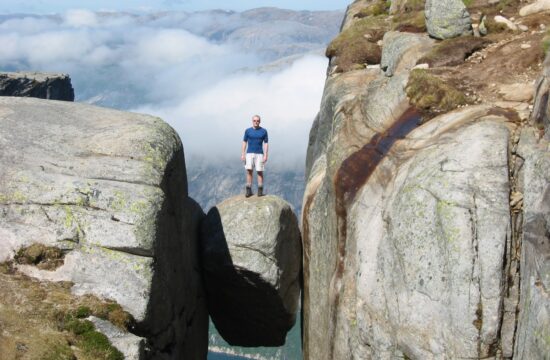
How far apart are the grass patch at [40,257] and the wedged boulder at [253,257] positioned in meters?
11.3

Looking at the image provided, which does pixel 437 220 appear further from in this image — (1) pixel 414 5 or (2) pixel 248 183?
(1) pixel 414 5

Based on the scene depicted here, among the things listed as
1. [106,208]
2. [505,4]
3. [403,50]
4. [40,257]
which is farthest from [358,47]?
[40,257]

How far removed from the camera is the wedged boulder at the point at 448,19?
37344 mm

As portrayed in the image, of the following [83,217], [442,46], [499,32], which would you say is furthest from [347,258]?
[499,32]

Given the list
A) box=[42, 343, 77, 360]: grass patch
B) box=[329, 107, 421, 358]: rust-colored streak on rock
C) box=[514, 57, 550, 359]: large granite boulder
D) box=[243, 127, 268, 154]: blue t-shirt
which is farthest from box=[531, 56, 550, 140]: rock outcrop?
box=[42, 343, 77, 360]: grass patch

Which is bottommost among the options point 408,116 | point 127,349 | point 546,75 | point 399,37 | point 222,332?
point 222,332

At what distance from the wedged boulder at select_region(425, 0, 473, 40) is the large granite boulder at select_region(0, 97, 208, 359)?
19.2 m

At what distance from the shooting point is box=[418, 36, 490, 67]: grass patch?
33.3m

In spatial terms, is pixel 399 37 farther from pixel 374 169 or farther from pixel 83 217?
pixel 83 217

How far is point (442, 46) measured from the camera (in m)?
34.9

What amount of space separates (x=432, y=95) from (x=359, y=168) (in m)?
4.73

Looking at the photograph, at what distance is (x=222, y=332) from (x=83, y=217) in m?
18.9

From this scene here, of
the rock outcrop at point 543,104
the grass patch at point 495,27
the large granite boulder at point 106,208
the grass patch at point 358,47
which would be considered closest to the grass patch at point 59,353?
the large granite boulder at point 106,208

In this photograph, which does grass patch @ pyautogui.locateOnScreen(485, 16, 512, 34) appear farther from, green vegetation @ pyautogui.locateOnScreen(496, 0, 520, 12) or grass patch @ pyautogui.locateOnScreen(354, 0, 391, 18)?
grass patch @ pyautogui.locateOnScreen(354, 0, 391, 18)
